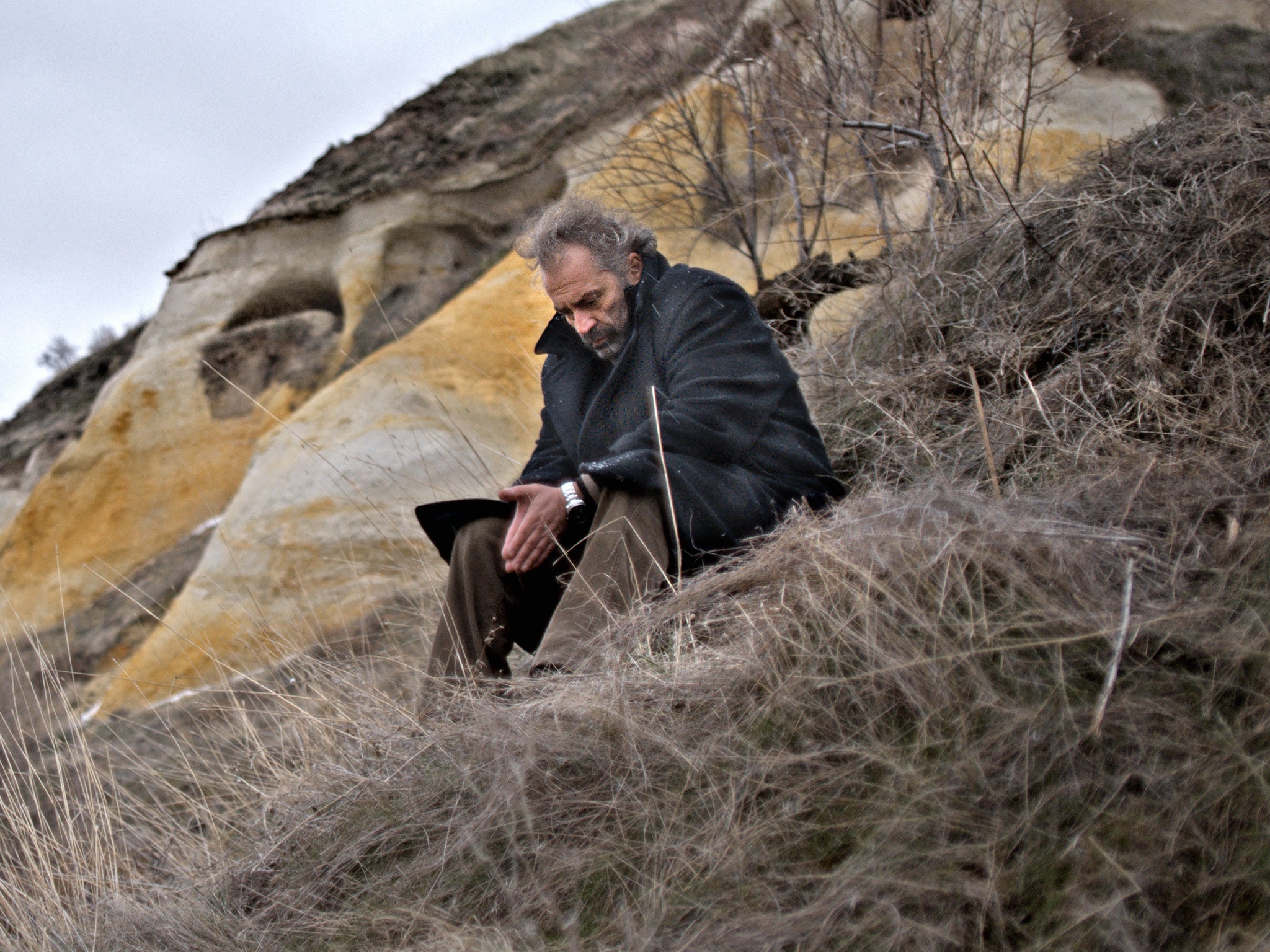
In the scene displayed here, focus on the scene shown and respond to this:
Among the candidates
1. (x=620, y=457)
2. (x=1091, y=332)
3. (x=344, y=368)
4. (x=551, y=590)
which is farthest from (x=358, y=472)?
(x=1091, y=332)

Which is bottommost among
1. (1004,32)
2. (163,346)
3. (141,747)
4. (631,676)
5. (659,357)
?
(141,747)

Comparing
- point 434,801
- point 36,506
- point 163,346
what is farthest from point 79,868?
point 163,346

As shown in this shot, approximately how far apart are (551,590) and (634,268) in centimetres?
95

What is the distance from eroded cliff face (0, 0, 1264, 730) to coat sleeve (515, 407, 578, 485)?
161cm

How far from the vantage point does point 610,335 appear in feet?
9.39

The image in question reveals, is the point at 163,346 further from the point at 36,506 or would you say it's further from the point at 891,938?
the point at 891,938

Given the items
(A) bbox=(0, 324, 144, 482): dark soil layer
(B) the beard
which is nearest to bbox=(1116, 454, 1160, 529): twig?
(B) the beard

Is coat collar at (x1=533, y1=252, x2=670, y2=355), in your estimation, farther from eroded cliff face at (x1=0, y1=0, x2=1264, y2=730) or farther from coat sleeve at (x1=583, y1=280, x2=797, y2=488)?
eroded cliff face at (x1=0, y1=0, x2=1264, y2=730)

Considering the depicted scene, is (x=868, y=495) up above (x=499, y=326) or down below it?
below

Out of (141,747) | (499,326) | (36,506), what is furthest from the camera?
(36,506)

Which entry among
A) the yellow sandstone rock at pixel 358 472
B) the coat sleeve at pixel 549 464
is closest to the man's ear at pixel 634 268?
the coat sleeve at pixel 549 464

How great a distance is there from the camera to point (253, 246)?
977cm

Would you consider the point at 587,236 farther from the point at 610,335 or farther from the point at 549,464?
the point at 549,464

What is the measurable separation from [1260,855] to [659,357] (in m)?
1.85
